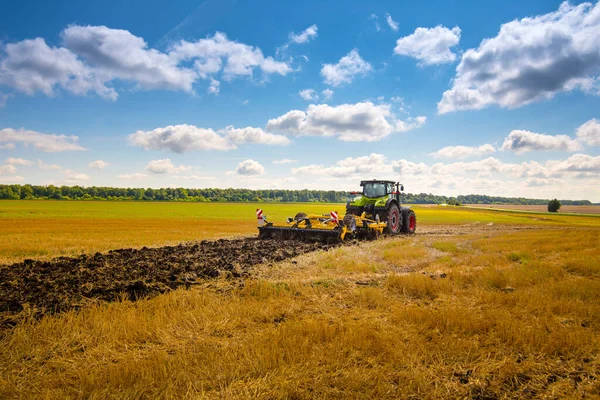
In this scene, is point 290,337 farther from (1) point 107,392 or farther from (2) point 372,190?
(2) point 372,190

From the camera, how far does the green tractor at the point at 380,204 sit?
1877cm

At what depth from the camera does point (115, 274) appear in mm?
8633

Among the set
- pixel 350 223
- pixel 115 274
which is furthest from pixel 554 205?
pixel 115 274

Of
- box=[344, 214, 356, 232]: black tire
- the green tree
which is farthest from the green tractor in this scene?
the green tree

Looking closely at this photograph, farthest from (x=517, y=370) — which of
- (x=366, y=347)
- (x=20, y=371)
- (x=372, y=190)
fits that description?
(x=372, y=190)

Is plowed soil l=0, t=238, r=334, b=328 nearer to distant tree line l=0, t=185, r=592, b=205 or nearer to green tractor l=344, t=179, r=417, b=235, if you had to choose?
green tractor l=344, t=179, r=417, b=235

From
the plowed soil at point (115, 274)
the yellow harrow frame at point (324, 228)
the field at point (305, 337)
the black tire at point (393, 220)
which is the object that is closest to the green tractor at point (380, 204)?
the black tire at point (393, 220)

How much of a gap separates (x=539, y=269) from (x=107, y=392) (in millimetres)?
10096

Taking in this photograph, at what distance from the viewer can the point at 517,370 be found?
393 centimetres

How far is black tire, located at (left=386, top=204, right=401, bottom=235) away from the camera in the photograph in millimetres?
18906

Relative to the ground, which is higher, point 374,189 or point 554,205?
point 374,189

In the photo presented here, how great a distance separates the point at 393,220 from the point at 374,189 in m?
2.08

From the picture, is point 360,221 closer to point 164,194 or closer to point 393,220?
point 393,220

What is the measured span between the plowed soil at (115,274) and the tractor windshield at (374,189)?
7.02 m
